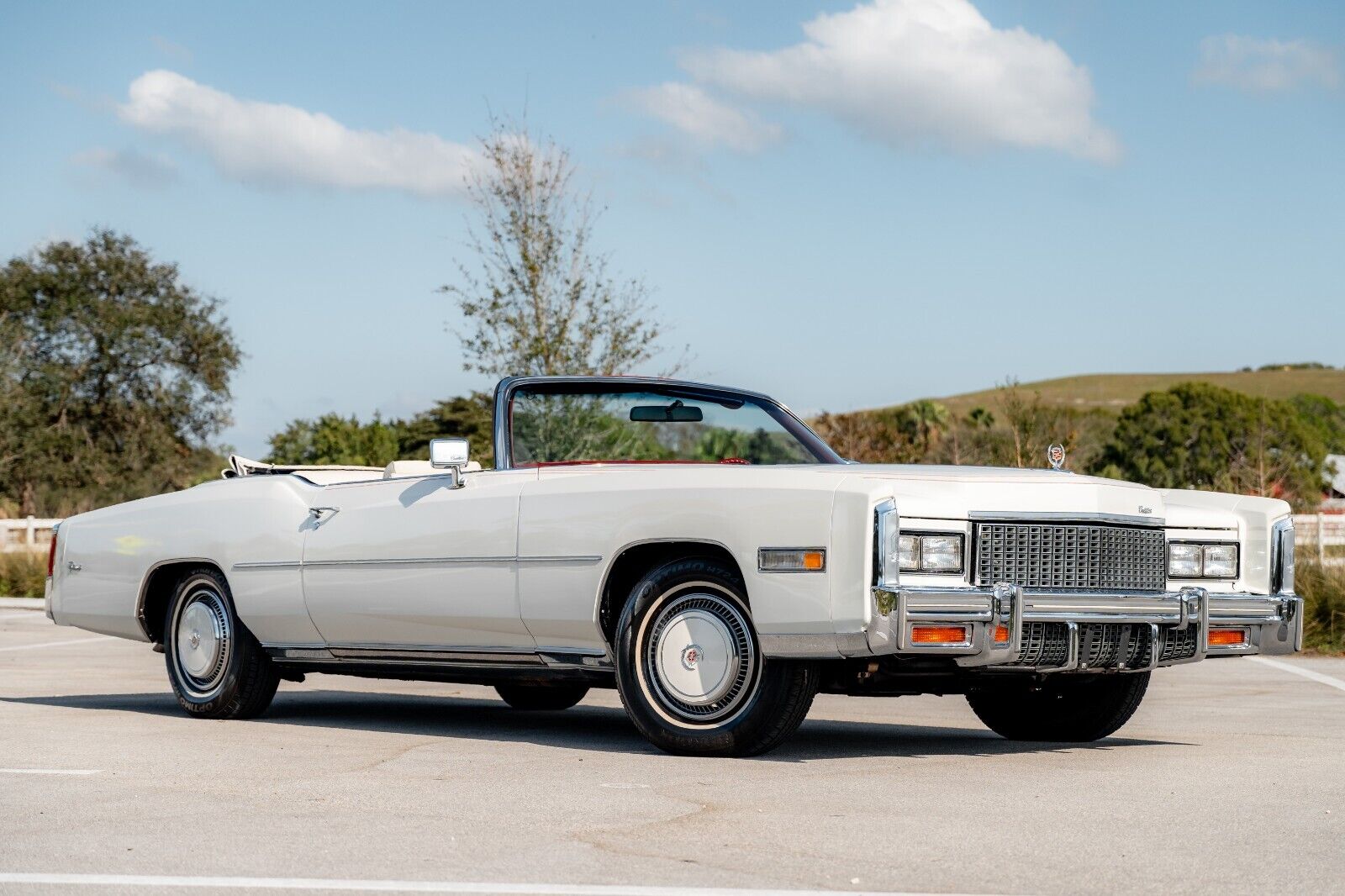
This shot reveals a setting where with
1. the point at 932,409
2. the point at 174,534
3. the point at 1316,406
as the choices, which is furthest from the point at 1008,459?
the point at 1316,406

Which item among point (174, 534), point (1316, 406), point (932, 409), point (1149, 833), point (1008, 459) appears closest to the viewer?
point (1149, 833)

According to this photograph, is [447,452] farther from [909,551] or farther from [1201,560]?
[1201,560]

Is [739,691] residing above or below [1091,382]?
below

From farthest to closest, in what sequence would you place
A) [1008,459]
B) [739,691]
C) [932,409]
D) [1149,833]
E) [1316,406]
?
[1316,406], [932,409], [1008,459], [739,691], [1149,833]

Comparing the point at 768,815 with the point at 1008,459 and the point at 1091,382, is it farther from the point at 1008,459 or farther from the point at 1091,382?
the point at 1091,382

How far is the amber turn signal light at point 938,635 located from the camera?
23.5ft

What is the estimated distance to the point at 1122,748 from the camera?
8.57 metres

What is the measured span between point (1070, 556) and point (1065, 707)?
4.84 ft

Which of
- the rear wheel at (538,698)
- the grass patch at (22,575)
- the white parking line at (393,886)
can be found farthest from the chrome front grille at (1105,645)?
the grass patch at (22,575)

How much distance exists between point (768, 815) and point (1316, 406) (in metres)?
131

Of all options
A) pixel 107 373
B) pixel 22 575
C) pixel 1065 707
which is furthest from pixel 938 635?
pixel 107 373

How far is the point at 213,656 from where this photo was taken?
9.84 m

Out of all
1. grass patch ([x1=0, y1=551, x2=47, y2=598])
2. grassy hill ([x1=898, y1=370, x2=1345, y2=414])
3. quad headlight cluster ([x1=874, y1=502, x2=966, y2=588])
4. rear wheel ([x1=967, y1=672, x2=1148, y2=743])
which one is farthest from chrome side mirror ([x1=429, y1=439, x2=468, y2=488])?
grassy hill ([x1=898, y1=370, x2=1345, y2=414])

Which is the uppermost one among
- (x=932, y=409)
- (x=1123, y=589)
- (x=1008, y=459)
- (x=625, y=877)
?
(x=932, y=409)
